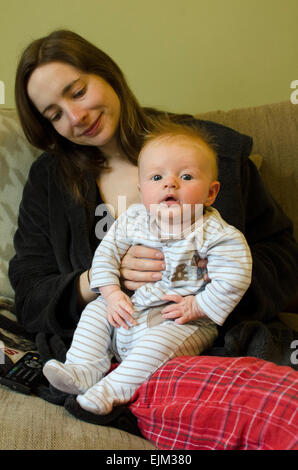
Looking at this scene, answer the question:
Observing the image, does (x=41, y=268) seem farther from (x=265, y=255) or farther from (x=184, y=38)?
(x=184, y=38)

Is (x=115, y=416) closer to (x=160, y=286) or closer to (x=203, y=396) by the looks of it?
(x=203, y=396)

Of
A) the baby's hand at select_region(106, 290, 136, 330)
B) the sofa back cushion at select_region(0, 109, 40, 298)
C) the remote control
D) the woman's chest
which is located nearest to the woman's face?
the woman's chest

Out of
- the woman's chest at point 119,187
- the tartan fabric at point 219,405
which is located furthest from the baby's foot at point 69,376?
the woman's chest at point 119,187

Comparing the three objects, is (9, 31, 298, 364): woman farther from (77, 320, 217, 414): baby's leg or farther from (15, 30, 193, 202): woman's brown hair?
(77, 320, 217, 414): baby's leg

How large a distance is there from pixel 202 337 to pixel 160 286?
0.14m

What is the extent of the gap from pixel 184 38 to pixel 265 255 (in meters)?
1.04

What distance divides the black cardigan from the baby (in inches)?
6.4

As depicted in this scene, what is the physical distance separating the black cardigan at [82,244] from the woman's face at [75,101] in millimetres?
154

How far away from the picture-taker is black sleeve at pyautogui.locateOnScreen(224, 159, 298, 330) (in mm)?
1135

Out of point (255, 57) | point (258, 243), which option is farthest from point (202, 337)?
point (255, 57)

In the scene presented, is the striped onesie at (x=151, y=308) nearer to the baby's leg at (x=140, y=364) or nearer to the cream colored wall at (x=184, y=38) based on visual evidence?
the baby's leg at (x=140, y=364)

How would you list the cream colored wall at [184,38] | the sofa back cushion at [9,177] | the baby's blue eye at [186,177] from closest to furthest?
the baby's blue eye at [186,177], the sofa back cushion at [9,177], the cream colored wall at [184,38]

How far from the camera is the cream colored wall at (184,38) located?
1800 mm

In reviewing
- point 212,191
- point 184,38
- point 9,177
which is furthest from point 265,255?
point 184,38
